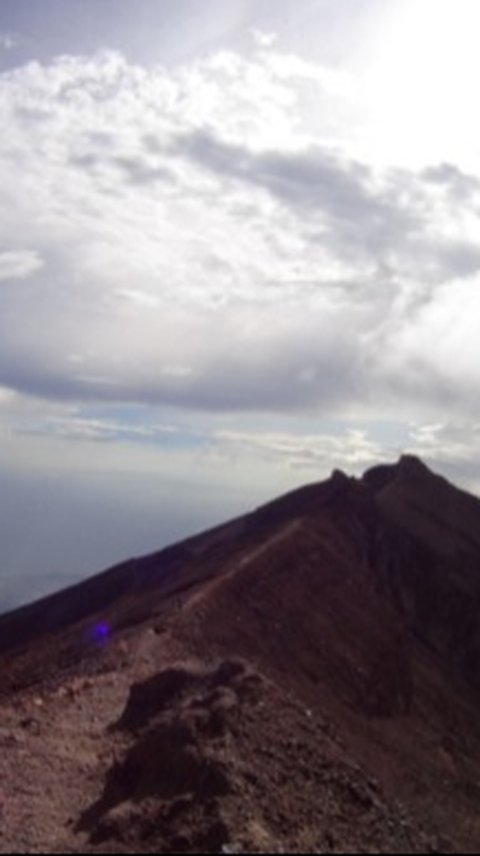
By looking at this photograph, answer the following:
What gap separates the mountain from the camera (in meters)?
20.2

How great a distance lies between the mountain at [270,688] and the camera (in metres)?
20.2

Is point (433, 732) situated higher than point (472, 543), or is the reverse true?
point (472, 543)

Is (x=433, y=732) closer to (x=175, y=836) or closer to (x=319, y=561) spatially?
(x=319, y=561)

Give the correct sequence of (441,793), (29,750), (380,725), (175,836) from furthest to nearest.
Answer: (380,725), (441,793), (29,750), (175,836)

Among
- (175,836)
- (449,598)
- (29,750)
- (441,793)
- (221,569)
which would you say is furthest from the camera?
(449,598)

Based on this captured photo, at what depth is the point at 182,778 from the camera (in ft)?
69.6

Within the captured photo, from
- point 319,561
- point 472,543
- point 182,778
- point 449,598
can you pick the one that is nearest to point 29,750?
point 182,778

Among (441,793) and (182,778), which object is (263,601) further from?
(182,778)

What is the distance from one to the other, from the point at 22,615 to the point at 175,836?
46712mm

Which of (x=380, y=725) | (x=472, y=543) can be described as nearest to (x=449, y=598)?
(x=472, y=543)

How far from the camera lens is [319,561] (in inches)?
1911

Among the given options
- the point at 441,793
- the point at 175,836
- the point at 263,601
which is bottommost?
the point at 441,793

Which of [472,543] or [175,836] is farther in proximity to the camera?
[472,543]

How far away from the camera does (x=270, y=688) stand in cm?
2644
